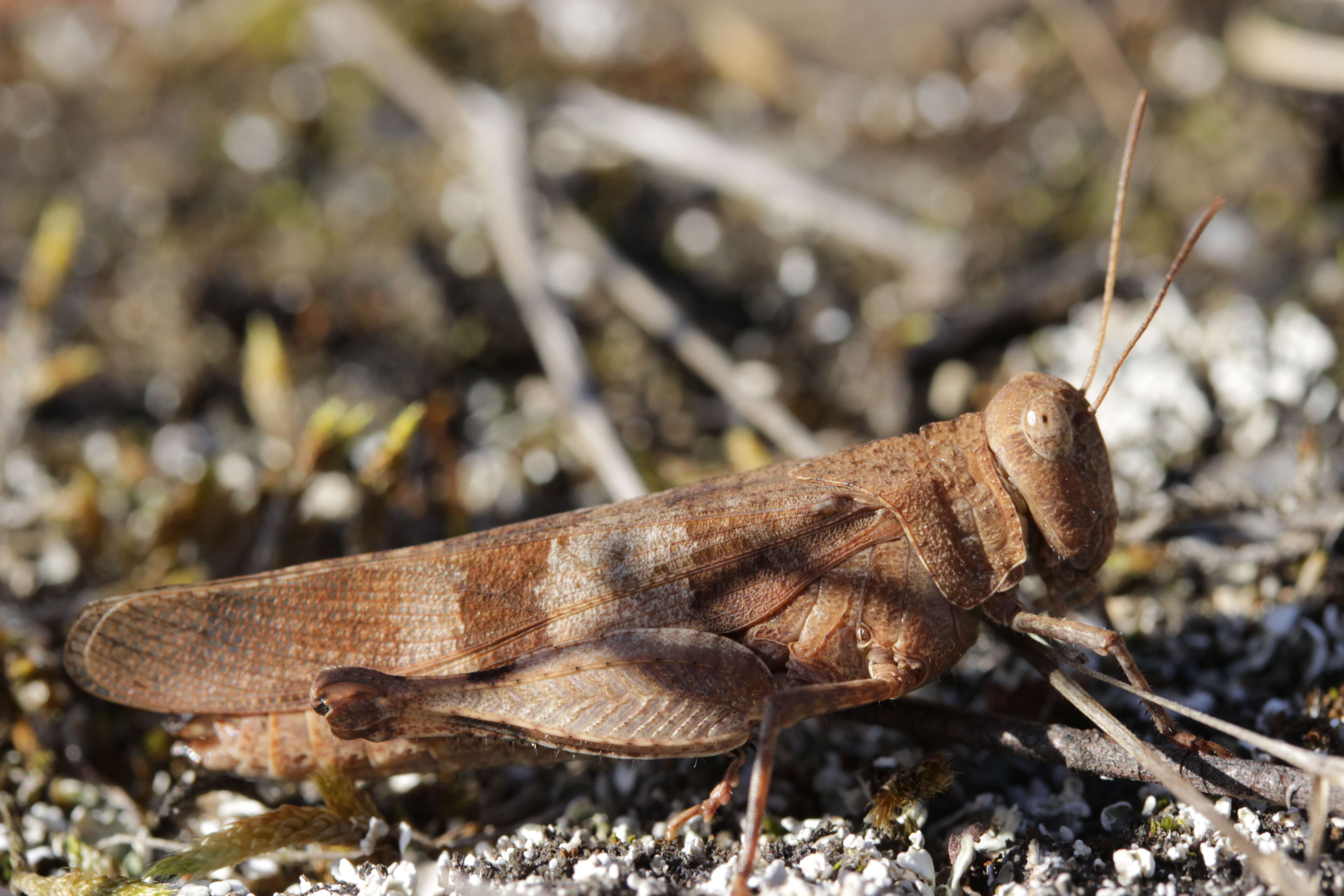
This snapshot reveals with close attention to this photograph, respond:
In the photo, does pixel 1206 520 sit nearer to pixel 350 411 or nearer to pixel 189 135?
pixel 350 411

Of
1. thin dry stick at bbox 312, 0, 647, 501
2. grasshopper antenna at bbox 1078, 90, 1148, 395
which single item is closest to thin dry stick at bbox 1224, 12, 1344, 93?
grasshopper antenna at bbox 1078, 90, 1148, 395

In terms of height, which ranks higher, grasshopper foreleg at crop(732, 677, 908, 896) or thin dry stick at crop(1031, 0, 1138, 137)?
thin dry stick at crop(1031, 0, 1138, 137)

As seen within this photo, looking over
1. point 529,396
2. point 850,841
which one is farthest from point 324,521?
point 850,841

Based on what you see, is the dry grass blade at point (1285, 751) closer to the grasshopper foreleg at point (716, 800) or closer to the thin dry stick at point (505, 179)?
the grasshopper foreleg at point (716, 800)

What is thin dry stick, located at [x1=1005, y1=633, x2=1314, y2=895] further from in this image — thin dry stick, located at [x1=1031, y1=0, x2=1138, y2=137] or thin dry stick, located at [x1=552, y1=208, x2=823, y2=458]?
thin dry stick, located at [x1=1031, y1=0, x2=1138, y2=137]

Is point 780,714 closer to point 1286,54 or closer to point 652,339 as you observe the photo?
point 652,339

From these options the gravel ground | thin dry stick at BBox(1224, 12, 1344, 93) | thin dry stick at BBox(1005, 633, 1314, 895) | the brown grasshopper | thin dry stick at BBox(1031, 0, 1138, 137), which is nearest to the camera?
thin dry stick at BBox(1005, 633, 1314, 895)

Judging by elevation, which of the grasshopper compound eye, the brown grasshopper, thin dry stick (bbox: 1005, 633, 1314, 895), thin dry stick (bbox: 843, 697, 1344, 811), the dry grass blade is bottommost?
thin dry stick (bbox: 843, 697, 1344, 811)

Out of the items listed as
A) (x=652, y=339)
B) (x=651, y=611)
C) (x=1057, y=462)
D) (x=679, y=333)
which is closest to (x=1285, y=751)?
(x=1057, y=462)
